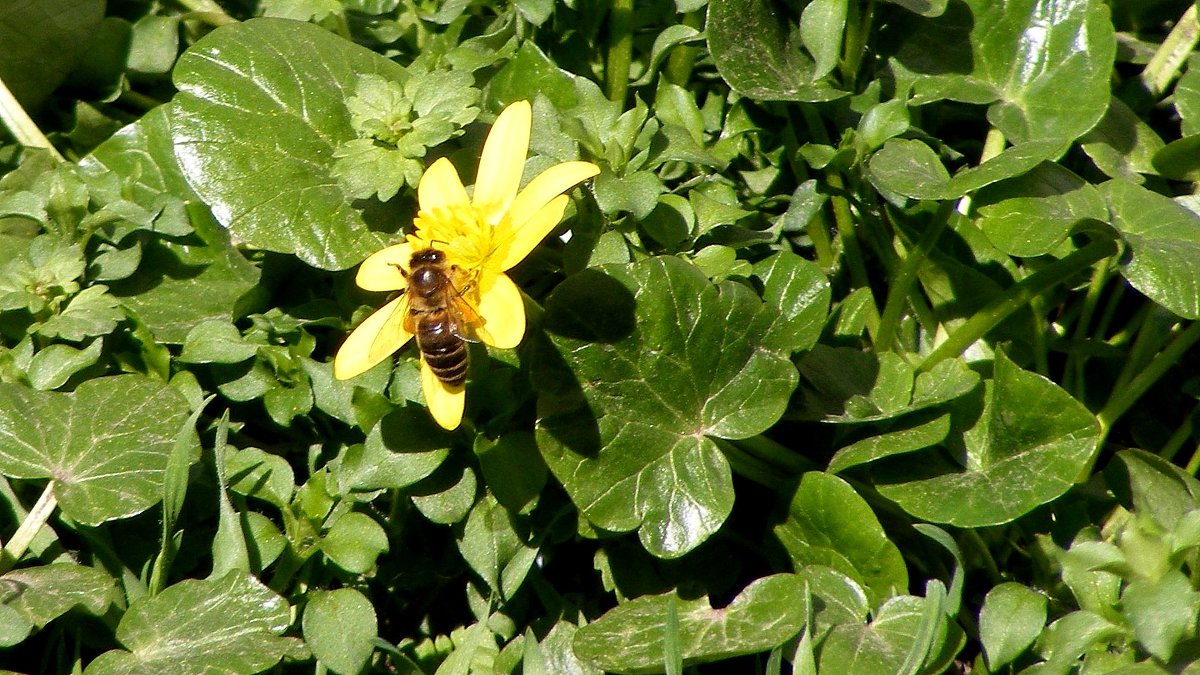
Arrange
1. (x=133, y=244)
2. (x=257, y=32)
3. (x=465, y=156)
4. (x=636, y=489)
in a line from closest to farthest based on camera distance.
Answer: (x=636, y=489)
(x=465, y=156)
(x=257, y=32)
(x=133, y=244)

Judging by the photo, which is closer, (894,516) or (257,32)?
(894,516)

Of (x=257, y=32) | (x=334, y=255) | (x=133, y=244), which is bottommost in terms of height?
(x=133, y=244)

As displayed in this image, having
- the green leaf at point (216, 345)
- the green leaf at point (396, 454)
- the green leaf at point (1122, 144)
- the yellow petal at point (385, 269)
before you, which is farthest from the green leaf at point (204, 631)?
the green leaf at point (1122, 144)

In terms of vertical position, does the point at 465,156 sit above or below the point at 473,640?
above

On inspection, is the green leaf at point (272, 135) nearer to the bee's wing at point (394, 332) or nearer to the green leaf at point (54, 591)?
the bee's wing at point (394, 332)

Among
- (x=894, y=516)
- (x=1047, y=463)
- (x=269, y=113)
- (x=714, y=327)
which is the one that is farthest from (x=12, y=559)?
(x=1047, y=463)

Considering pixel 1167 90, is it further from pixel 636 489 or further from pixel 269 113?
pixel 269 113
